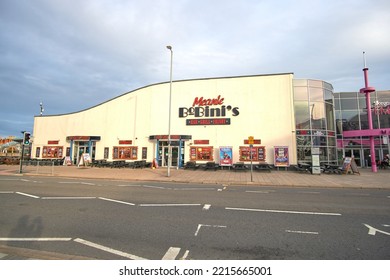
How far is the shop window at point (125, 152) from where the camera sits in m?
26.5

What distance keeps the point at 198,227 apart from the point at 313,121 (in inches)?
855

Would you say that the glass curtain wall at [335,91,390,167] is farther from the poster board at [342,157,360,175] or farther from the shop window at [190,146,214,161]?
the shop window at [190,146,214,161]

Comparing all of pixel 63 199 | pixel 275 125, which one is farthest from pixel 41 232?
pixel 275 125

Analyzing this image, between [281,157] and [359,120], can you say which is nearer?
[281,157]

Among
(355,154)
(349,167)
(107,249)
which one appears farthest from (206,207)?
(355,154)

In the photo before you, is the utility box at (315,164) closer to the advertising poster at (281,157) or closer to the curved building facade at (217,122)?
the advertising poster at (281,157)

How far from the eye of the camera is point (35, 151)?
30391mm

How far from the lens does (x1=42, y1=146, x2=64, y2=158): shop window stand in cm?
2942

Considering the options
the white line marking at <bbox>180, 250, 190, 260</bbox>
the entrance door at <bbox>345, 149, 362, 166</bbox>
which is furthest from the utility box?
the white line marking at <bbox>180, 250, 190, 260</bbox>

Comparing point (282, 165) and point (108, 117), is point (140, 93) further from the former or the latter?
point (282, 165)

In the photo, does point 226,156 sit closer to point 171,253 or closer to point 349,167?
point 349,167

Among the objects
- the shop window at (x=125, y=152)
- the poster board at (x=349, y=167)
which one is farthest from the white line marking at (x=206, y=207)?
the shop window at (x=125, y=152)

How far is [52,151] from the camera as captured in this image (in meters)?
29.6
